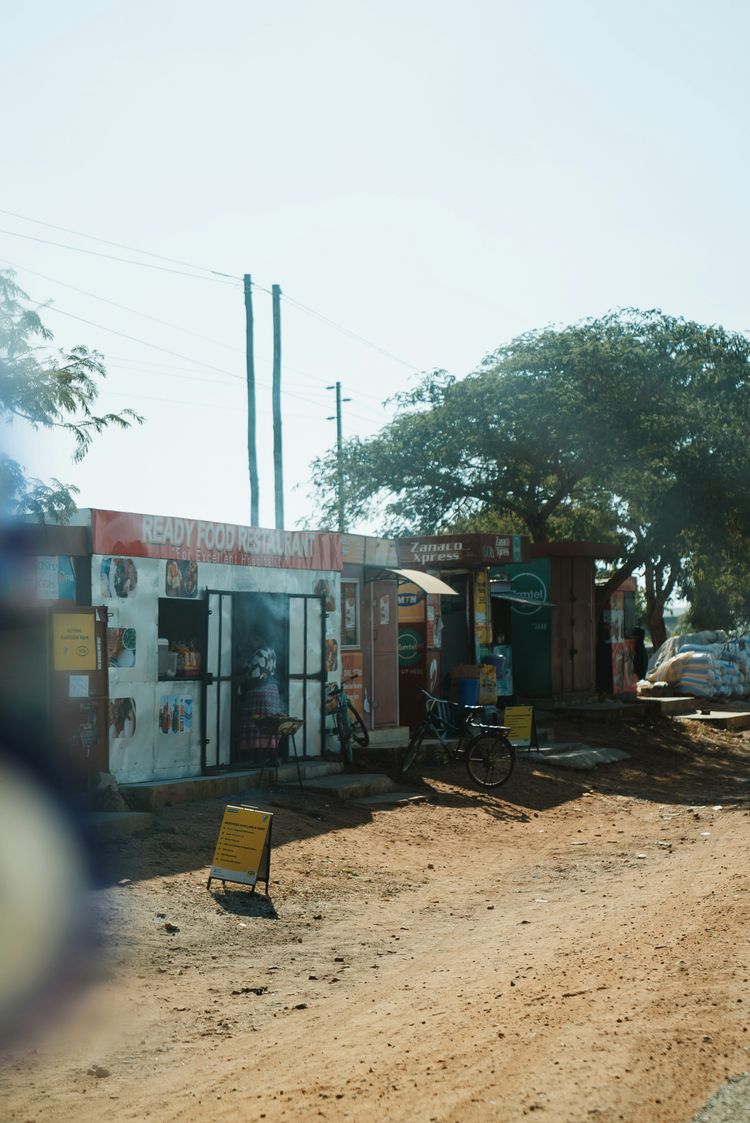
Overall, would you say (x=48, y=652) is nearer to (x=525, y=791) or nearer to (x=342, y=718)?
(x=342, y=718)

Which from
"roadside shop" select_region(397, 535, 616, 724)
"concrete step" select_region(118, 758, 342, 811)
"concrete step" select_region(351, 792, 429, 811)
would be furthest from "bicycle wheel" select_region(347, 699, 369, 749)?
"roadside shop" select_region(397, 535, 616, 724)

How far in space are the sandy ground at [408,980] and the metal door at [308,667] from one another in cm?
185

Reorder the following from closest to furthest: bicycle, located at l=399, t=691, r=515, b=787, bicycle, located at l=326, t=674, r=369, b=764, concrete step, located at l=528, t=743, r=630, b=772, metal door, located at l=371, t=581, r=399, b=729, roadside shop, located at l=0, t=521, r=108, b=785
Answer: roadside shop, located at l=0, t=521, r=108, b=785, bicycle, located at l=326, t=674, r=369, b=764, bicycle, located at l=399, t=691, r=515, b=787, metal door, located at l=371, t=581, r=399, b=729, concrete step, located at l=528, t=743, r=630, b=772

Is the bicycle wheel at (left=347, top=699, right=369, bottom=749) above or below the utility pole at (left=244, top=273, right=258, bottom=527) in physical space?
below

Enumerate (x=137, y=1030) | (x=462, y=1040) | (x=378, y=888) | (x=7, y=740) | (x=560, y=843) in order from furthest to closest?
(x=560, y=843)
(x=7, y=740)
(x=378, y=888)
(x=137, y=1030)
(x=462, y=1040)

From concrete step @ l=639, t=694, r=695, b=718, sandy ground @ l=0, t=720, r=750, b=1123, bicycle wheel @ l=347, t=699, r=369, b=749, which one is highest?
bicycle wheel @ l=347, t=699, r=369, b=749

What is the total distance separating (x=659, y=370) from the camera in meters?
27.3

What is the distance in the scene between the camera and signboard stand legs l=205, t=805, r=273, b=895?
9.85 m

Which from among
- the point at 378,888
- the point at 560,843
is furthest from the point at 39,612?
the point at 560,843

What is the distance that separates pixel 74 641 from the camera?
40.2ft

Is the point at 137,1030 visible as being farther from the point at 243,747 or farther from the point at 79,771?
the point at 243,747

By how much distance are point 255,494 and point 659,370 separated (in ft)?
31.4

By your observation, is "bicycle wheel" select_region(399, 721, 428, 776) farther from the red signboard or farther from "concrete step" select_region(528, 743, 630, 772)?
"concrete step" select_region(528, 743, 630, 772)

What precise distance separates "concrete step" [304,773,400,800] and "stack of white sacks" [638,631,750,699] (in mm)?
17178
